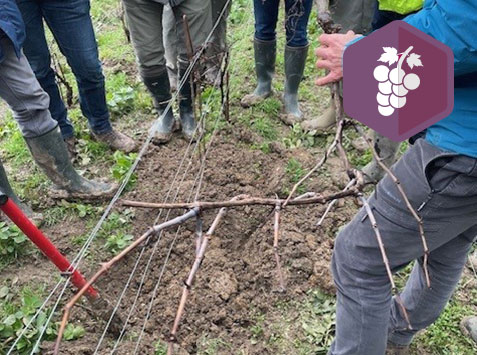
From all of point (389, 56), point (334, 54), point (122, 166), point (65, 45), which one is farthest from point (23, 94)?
point (389, 56)

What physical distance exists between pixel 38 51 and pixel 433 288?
2.45 meters

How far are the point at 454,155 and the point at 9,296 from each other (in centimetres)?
218

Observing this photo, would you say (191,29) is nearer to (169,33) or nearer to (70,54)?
(169,33)

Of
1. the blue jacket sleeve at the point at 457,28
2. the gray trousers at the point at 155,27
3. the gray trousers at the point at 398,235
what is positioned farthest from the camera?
the gray trousers at the point at 155,27

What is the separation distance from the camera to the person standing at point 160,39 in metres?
2.93

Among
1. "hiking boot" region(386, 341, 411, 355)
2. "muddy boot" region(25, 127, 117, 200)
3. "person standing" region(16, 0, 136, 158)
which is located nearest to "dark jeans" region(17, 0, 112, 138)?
"person standing" region(16, 0, 136, 158)

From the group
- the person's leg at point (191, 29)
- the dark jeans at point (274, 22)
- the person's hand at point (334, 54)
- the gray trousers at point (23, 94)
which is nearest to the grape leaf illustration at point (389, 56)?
the person's hand at point (334, 54)

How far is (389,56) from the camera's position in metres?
1.16

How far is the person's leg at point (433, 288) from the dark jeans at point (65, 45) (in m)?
2.21

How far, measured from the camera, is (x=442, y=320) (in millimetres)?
2340

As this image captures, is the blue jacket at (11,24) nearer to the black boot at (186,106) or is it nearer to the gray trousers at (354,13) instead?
Result: the black boot at (186,106)

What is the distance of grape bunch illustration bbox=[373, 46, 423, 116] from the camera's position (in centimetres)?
113

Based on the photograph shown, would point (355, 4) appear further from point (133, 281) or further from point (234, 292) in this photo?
point (133, 281)

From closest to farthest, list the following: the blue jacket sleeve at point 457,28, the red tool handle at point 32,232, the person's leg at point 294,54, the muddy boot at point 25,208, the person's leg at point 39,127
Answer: the blue jacket sleeve at point 457,28, the red tool handle at point 32,232, the person's leg at point 39,127, the muddy boot at point 25,208, the person's leg at point 294,54
